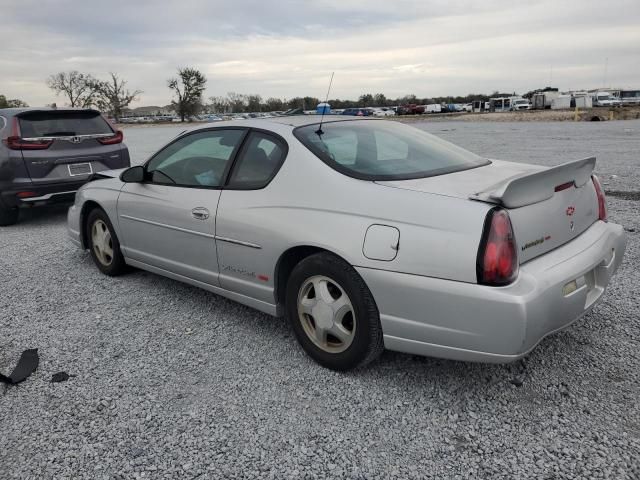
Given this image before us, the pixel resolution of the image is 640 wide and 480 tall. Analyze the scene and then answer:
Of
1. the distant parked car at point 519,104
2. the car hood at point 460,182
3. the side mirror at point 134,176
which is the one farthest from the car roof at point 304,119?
the distant parked car at point 519,104

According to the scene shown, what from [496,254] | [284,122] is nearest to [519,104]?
[284,122]

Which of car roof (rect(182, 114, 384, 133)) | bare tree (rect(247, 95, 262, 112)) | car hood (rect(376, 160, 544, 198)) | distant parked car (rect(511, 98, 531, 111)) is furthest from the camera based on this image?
bare tree (rect(247, 95, 262, 112))

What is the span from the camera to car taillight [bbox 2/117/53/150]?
21.7 feet

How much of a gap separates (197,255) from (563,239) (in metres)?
2.36

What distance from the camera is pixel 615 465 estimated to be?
2148mm

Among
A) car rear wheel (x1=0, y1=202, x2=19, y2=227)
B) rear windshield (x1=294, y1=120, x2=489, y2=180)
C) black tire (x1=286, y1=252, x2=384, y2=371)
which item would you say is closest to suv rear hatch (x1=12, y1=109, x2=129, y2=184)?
car rear wheel (x1=0, y1=202, x2=19, y2=227)

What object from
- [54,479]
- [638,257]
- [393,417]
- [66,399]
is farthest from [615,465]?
[638,257]

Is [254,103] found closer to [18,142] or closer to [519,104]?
[519,104]

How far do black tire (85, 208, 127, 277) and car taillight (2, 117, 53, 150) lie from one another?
2507 mm

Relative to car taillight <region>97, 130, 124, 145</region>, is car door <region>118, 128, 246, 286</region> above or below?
below

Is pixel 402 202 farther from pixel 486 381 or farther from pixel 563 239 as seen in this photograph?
pixel 486 381

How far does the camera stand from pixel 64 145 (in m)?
6.95

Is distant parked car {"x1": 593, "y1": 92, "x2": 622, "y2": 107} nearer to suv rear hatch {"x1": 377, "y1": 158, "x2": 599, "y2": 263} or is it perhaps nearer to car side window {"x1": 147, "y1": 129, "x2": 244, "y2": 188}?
suv rear hatch {"x1": 377, "y1": 158, "x2": 599, "y2": 263}

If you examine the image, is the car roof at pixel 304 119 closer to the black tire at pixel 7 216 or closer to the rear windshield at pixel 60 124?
the rear windshield at pixel 60 124
